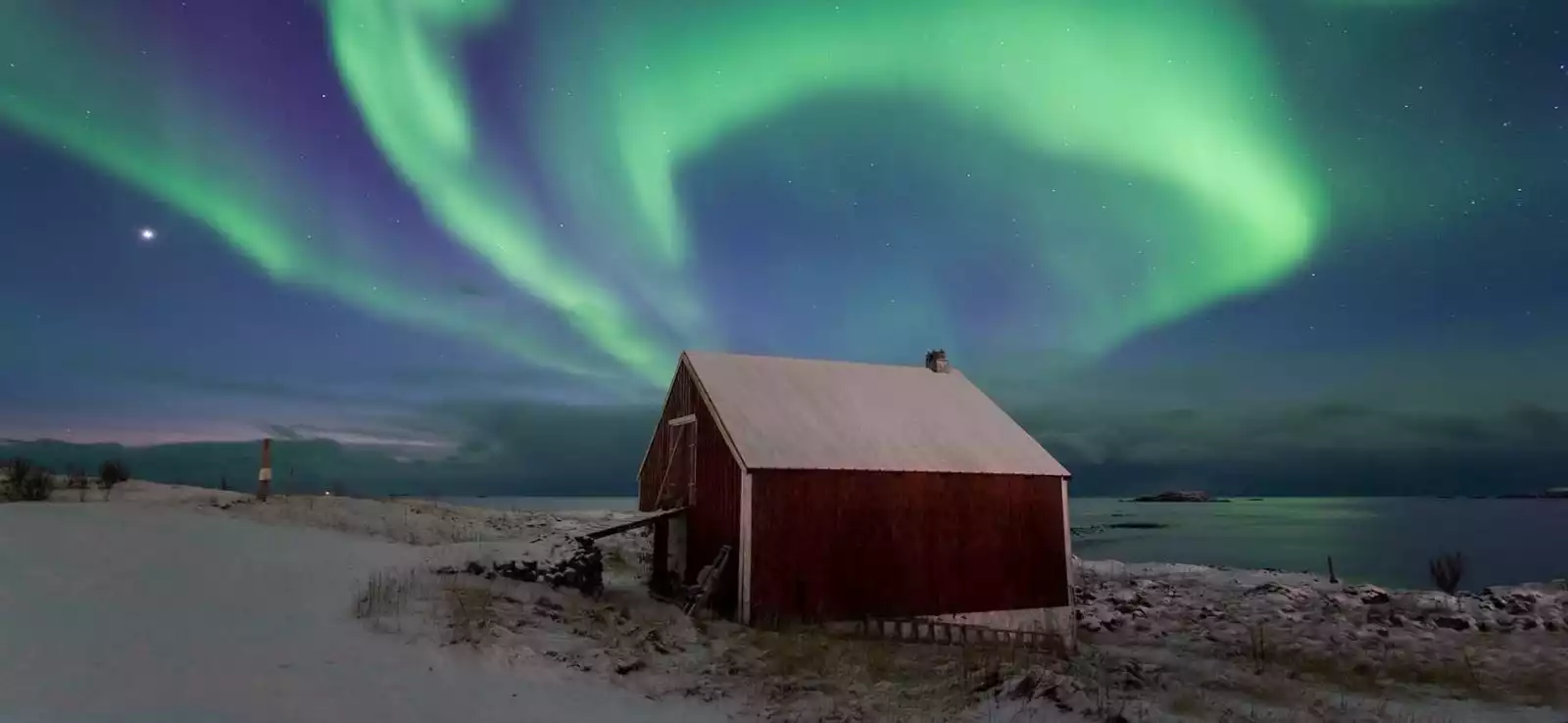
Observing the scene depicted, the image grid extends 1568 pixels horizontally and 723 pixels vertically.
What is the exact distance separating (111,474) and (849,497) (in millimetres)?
23422

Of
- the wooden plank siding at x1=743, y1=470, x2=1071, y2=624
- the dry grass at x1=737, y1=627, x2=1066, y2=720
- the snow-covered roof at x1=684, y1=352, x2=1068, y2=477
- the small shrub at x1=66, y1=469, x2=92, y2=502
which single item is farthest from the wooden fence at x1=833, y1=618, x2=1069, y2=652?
the small shrub at x1=66, y1=469, x2=92, y2=502

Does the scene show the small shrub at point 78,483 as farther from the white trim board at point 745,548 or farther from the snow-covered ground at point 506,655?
the white trim board at point 745,548

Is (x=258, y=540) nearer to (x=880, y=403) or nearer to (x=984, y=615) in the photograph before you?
(x=880, y=403)

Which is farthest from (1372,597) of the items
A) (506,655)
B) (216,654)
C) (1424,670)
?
(216,654)

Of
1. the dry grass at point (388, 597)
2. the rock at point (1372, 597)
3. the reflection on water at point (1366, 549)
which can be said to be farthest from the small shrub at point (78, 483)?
the reflection on water at point (1366, 549)

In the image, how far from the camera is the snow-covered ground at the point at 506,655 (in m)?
8.91

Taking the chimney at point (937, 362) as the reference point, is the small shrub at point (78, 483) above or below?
below

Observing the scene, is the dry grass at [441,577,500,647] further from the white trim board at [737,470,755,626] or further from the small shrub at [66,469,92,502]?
the small shrub at [66,469,92,502]

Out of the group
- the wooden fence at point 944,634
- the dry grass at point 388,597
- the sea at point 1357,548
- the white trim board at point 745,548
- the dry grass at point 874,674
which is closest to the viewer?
the dry grass at point 874,674

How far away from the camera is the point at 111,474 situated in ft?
87.1

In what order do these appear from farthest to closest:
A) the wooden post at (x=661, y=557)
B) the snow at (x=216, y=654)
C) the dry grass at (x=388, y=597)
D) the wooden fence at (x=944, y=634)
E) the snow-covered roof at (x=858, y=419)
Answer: the wooden post at (x=661, y=557), the snow-covered roof at (x=858, y=419), the wooden fence at (x=944, y=634), the dry grass at (x=388, y=597), the snow at (x=216, y=654)

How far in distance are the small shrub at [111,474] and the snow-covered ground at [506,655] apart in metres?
7.79

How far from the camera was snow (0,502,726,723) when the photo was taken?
811cm

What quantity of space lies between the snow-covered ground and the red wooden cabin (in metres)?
1.82
